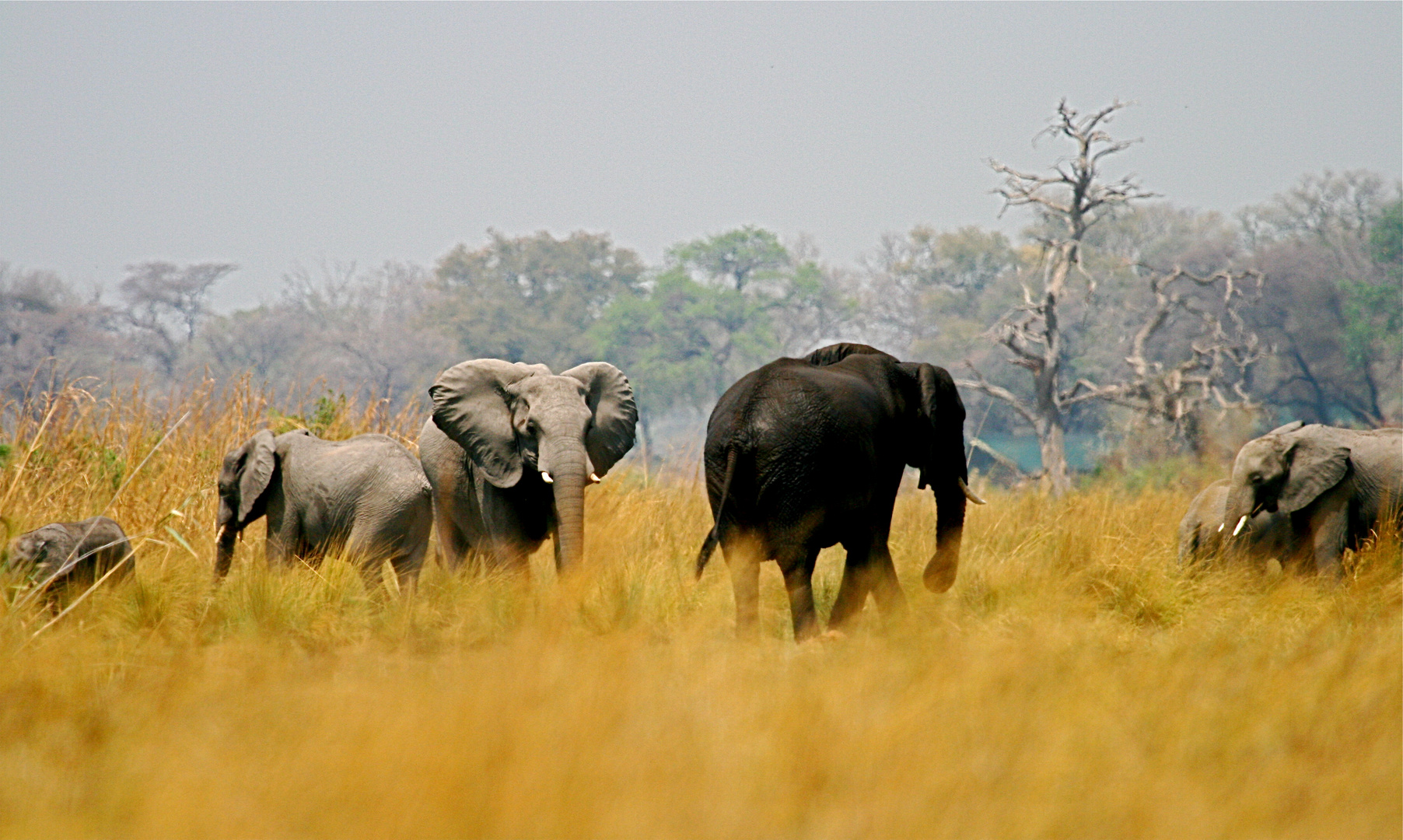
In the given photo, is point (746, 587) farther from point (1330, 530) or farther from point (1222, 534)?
point (1330, 530)

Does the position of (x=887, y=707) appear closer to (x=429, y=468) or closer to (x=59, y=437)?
(x=429, y=468)

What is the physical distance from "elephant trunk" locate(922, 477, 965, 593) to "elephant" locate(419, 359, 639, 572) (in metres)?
1.47

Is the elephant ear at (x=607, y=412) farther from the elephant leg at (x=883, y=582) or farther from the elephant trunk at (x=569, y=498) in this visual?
the elephant leg at (x=883, y=582)

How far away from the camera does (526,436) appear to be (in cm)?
587

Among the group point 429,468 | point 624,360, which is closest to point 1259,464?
point 429,468

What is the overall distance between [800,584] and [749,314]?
4852 centimetres

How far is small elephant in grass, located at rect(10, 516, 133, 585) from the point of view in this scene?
502 cm

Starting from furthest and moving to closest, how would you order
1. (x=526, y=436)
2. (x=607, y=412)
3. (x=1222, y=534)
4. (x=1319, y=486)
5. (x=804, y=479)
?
1. (x=1222, y=534)
2. (x=1319, y=486)
3. (x=607, y=412)
4. (x=526, y=436)
5. (x=804, y=479)

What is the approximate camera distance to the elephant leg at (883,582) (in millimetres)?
5129

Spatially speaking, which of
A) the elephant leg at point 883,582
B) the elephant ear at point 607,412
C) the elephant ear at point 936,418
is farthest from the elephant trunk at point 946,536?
the elephant ear at point 607,412

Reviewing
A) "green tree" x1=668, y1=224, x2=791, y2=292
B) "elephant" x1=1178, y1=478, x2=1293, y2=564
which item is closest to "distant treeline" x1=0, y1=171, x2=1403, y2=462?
"green tree" x1=668, y1=224, x2=791, y2=292

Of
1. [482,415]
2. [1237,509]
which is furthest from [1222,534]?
[482,415]

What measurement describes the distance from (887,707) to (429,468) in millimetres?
3671

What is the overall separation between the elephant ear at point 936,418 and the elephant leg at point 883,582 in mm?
432
